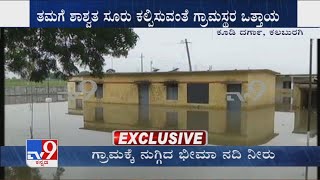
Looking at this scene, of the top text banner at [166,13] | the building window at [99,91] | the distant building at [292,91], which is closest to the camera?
the top text banner at [166,13]

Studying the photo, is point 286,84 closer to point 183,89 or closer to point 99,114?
point 183,89

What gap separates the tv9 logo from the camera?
4227 mm

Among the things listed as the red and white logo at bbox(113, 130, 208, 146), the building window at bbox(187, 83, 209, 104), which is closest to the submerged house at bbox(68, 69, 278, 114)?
the building window at bbox(187, 83, 209, 104)

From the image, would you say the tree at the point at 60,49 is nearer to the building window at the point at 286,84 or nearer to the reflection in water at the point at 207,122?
the reflection in water at the point at 207,122

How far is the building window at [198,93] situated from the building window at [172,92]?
139 mm

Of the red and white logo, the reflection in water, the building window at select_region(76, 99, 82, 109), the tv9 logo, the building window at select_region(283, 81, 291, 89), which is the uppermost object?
the building window at select_region(283, 81, 291, 89)

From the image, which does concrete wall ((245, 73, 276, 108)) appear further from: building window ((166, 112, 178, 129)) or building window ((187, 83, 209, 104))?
building window ((166, 112, 178, 129))

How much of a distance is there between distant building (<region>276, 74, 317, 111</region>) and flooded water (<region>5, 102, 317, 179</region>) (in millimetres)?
99

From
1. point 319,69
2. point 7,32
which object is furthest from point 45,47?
point 319,69

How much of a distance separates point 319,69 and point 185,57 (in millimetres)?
1457

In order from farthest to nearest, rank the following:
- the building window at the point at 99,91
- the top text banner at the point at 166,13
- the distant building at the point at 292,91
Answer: the building window at the point at 99,91 < the distant building at the point at 292,91 < the top text banner at the point at 166,13

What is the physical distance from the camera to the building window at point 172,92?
4.25 meters

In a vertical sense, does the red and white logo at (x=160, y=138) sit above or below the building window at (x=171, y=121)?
below

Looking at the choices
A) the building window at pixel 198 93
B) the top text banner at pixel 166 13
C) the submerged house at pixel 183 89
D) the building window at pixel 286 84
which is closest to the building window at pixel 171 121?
the submerged house at pixel 183 89
